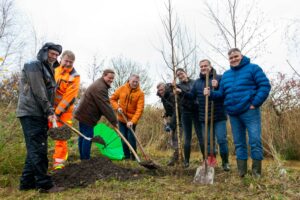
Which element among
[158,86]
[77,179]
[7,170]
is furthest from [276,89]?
[7,170]

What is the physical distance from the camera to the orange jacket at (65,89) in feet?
16.7

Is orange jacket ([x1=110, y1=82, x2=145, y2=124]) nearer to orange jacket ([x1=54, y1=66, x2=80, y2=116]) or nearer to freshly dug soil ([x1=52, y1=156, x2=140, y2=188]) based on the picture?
orange jacket ([x1=54, y1=66, x2=80, y2=116])

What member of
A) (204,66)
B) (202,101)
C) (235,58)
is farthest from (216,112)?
(235,58)

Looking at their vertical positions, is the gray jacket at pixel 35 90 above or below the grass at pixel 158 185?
above

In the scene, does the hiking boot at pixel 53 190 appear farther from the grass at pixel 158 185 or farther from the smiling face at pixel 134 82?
the smiling face at pixel 134 82

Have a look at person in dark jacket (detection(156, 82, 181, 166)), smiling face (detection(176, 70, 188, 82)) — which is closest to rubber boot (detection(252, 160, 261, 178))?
person in dark jacket (detection(156, 82, 181, 166))

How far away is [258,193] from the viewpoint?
355 cm

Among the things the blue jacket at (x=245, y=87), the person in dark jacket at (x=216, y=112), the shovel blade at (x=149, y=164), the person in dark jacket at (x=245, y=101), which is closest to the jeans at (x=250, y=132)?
the person in dark jacket at (x=245, y=101)

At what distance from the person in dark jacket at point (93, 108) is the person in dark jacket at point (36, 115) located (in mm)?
1500

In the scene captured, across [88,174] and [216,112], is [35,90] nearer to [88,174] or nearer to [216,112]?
[88,174]

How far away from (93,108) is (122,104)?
1242 mm

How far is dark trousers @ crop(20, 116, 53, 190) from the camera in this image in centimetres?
364

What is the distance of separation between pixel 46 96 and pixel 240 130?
2776 mm

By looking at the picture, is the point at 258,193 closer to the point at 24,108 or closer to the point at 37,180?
the point at 37,180
